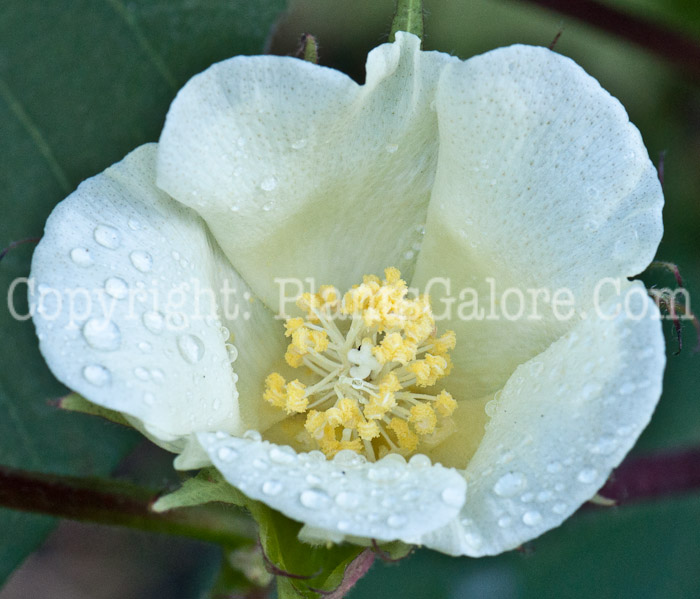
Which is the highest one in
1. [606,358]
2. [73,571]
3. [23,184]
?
[606,358]

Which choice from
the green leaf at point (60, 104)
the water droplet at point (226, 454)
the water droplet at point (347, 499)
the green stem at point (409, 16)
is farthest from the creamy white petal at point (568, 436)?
the green leaf at point (60, 104)

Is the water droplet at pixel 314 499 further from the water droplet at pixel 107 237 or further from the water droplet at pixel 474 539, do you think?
the water droplet at pixel 107 237

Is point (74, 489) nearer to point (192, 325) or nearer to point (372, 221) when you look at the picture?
point (192, 325)

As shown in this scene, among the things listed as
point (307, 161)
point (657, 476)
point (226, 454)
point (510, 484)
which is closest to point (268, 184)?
point (307, 161)

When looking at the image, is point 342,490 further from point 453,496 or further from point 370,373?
point 370,373

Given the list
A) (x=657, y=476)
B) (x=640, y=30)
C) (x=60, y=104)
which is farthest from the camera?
(x=640, y=30)

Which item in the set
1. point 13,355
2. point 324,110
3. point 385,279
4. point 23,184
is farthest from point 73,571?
point 324,110
